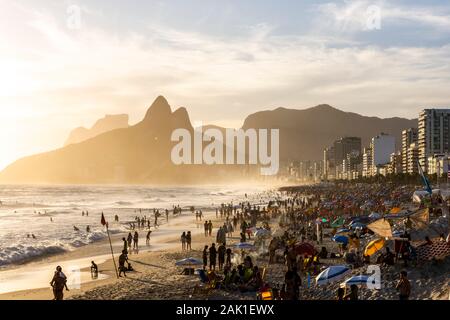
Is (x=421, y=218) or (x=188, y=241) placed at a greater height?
(x=421, y=218)

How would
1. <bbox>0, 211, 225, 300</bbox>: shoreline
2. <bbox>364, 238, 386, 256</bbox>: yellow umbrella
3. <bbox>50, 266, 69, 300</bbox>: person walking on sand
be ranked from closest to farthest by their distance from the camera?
<bbox>50, 266, 69, 300</bbox>: person walking on sand
<bbox>364, 238, 386, 256</bbox>: yellow umbrella
<bbox>0, 211, 225, 300</bbox>: shoreline

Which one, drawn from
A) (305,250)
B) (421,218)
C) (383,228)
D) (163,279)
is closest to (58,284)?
(163,279)

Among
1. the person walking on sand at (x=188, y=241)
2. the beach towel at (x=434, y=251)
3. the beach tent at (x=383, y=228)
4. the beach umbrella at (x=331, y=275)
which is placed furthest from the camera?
the person walking on sand at (x=188, y=241)

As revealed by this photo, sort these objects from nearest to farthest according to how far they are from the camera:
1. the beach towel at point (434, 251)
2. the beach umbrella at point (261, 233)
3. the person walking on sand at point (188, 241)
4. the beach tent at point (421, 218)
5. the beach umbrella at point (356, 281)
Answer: the beach umbrella at point (356, 281), the beach towel at point (434, 251), the beach tent at point (421, 218), the beach umbrella at point (261, 233), the person walking on sand at point (188, 241)

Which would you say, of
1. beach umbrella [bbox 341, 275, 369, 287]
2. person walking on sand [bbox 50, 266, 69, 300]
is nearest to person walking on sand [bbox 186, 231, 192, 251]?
person walking on sand [bbox 50, 266, 69, 300]

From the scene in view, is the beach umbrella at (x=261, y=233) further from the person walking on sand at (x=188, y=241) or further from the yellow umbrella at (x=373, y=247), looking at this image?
the yellow umbrella at (x=373, y=247)

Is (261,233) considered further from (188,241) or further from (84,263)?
(84,263)

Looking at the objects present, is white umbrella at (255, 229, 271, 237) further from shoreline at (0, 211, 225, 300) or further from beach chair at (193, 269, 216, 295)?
beach chair at (193, 269, 216, 295)

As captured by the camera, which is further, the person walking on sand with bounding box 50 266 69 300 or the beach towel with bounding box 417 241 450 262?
the beach towel with bounding box 417 241 450 262

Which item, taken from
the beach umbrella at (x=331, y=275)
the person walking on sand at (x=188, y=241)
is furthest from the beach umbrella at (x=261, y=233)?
the beach umbrella at (x=331, y=275)
